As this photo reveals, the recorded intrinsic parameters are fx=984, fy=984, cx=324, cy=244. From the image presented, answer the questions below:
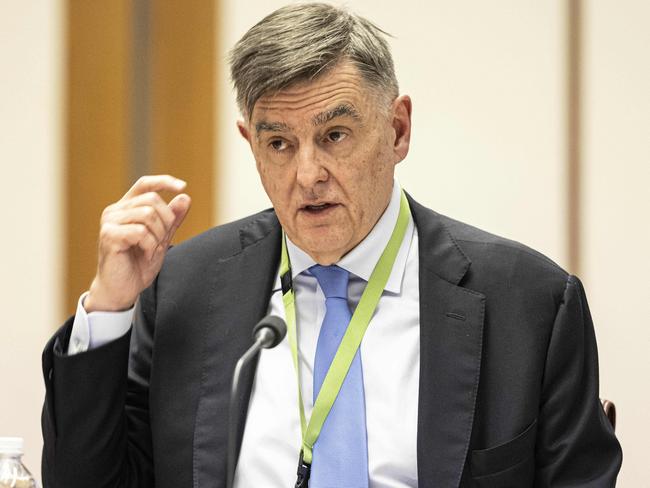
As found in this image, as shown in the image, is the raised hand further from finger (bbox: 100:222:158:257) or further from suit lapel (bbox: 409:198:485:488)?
suit lapel (bbox: 409:198:485:488)

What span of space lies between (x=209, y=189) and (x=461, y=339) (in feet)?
5.29

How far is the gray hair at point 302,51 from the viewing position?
6.49 ft

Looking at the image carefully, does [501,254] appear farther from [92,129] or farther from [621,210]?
[92,129]

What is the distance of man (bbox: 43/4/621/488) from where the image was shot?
1.94 m

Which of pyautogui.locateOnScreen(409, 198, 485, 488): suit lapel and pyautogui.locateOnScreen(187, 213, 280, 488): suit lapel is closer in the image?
pyautogui.locateOnScreen(409, 198, 485, 488): suit lapel

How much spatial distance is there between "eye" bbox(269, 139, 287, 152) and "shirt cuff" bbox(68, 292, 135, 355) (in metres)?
0.46

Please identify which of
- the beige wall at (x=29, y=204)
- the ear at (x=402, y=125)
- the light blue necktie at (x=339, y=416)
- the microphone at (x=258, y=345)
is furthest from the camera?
the beige wall at (x=29, y=204)

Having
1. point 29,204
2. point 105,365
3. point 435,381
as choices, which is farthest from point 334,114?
point 29,204

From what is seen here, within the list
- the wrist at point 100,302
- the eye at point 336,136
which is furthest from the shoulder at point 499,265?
the wrist at point 100,302

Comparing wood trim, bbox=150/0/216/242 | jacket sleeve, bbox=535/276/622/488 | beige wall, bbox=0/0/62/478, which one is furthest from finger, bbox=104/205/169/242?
beige wall, bbox=0/0/62/478

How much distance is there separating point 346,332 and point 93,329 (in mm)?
511

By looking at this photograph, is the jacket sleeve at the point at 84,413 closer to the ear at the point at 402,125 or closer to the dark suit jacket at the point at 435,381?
the dark suit jacket at the point at 435,381

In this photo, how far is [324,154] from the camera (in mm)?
2000

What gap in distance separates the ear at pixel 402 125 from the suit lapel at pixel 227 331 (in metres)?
0.34
